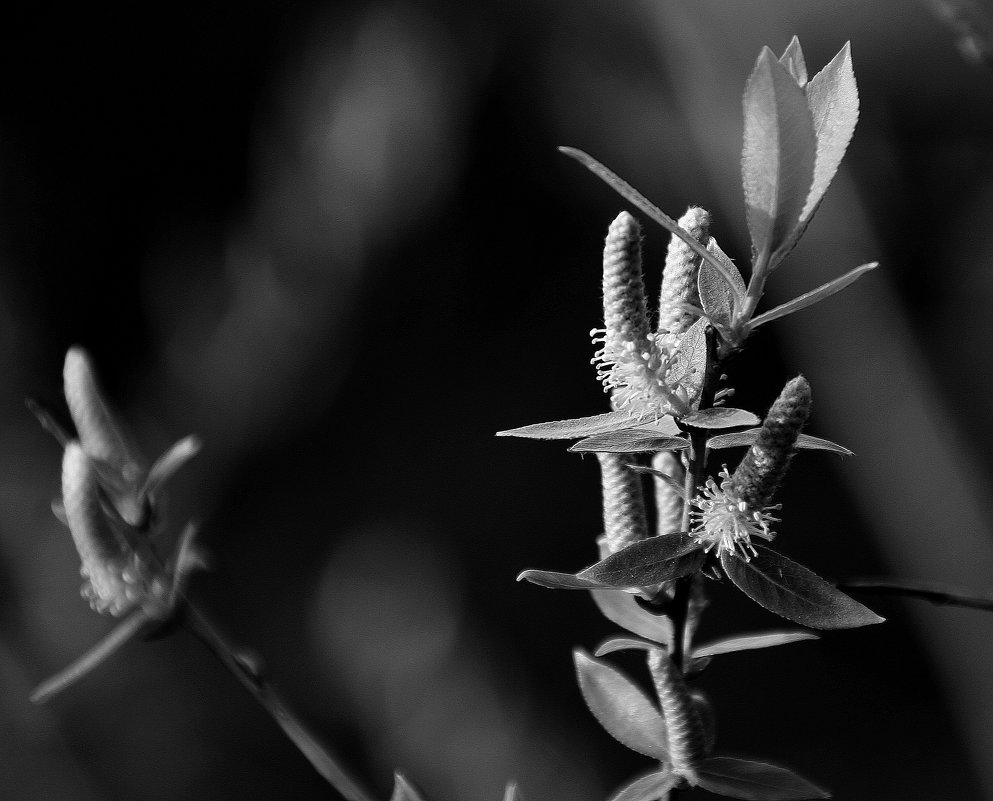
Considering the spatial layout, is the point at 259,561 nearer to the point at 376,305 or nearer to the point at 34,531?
the point at 34,531

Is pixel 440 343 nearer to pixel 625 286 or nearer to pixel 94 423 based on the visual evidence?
pixel 94 423

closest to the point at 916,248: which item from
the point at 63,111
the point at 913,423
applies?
the point at 913,423

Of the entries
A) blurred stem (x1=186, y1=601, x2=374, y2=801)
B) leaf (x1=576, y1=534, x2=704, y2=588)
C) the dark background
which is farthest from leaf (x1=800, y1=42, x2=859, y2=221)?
the dark background

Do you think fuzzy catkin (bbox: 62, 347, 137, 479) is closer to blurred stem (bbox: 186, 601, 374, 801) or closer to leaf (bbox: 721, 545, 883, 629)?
blurred stem (bbox: 186, 601, 374, 801)

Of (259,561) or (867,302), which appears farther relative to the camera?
(259,561)

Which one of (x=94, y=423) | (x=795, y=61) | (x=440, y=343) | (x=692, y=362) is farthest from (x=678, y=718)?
(x=440, y=343)

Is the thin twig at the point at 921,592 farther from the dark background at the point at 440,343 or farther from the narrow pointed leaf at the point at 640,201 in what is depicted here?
the dark background at the point at 440,343
